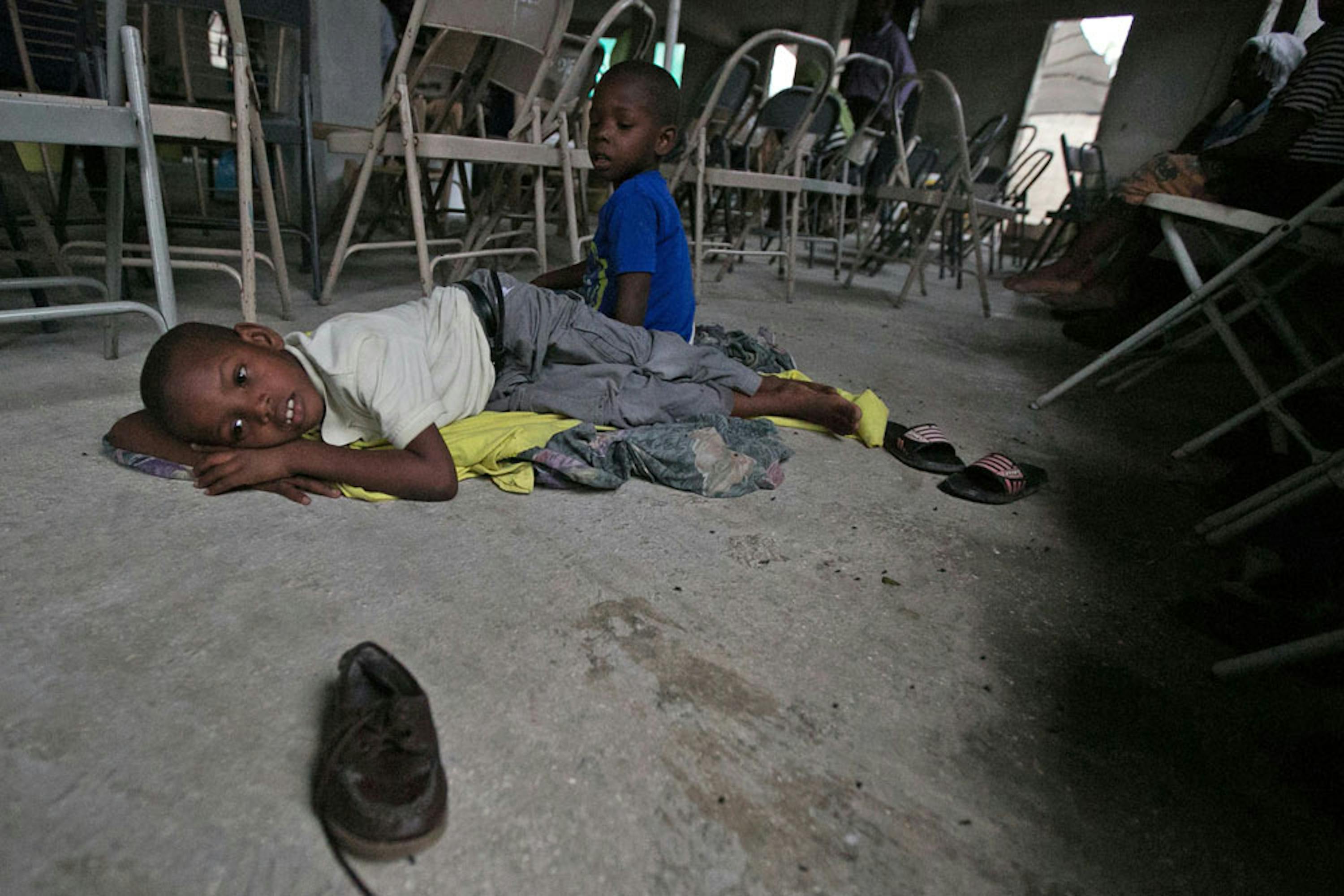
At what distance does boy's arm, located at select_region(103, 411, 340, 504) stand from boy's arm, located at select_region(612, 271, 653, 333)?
77cm

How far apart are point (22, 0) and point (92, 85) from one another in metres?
0.24

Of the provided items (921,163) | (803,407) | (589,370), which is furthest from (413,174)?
(921,163)

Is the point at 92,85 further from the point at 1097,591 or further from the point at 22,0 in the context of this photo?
the point at 1097,591

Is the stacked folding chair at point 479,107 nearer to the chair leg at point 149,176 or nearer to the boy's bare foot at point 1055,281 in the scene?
the chair leg at point 149,176

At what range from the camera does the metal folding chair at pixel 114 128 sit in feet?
3.42

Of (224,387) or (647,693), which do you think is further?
(224,387)

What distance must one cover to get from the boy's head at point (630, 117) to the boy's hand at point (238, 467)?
1.07m

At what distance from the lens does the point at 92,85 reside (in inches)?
84.1

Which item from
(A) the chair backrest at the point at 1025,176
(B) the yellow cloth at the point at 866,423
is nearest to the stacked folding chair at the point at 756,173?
(B) the yellow cloth at the point at 866,423

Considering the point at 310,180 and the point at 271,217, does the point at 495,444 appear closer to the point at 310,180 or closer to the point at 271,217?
the point at 271,217

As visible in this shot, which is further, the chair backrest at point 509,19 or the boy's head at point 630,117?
the chair backrest at point 509,19

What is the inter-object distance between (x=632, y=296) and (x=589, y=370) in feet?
0.84

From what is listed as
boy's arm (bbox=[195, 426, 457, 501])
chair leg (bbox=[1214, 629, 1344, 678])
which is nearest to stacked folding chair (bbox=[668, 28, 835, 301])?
boy's arm (bbox=[195, 426, 457, 501])

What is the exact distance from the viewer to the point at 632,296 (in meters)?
1.60
